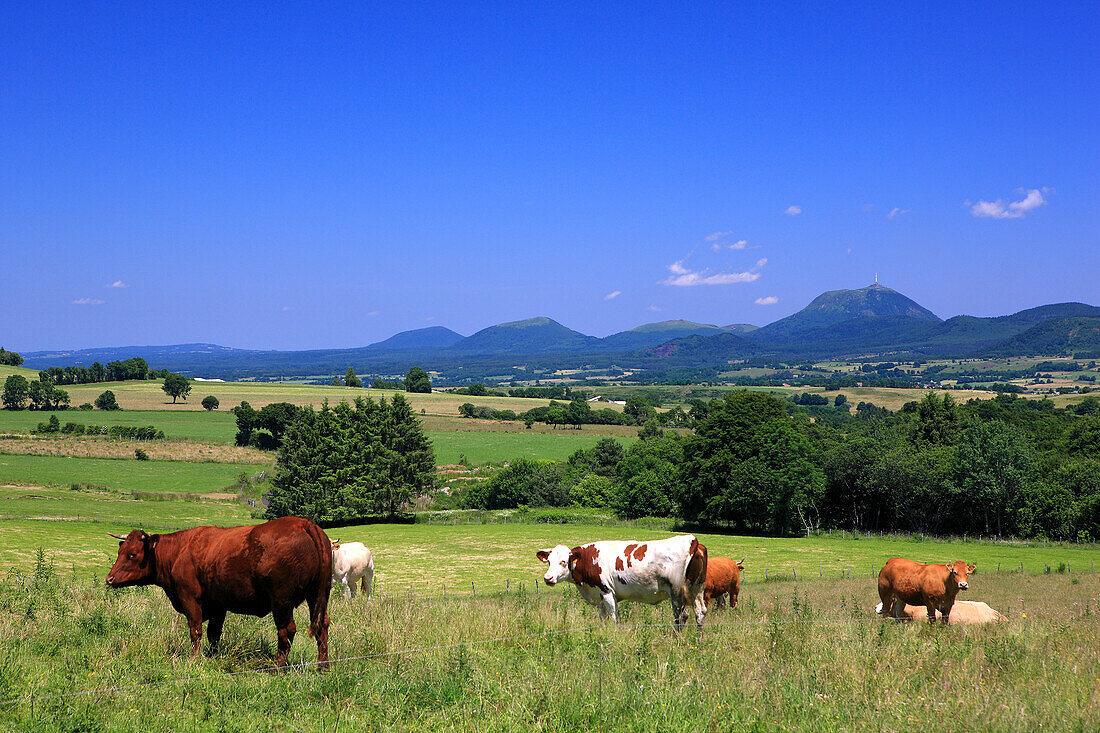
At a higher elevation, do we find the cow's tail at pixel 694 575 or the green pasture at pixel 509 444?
the cow's tail at pixel 694 575

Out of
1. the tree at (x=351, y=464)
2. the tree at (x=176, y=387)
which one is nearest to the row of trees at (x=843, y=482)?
the tree at (x=351, y=464)

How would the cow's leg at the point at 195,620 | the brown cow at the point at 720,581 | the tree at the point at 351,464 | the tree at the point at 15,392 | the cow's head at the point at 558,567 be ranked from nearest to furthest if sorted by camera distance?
the cow's leg at the point at 195,620 → the cow's head at the point at 558,567 → the brown cow at the point at 720,581 → the tree at the point at 351,464 → the tree at the point at 15,392

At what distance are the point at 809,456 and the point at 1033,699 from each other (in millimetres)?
55411

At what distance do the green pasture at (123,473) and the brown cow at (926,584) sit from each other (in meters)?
61.4

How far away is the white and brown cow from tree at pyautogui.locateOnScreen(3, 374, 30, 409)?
119664mm

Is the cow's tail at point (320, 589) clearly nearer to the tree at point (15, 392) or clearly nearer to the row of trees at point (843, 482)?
the row of trees at point (843, 482)

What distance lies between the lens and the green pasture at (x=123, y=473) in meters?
62.0

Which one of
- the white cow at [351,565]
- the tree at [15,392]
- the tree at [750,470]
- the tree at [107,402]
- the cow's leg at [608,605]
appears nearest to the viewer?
the cow's leg at [608,605]

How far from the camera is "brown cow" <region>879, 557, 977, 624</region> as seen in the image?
13.6 m

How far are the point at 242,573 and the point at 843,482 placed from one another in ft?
201

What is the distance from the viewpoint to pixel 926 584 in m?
13.8

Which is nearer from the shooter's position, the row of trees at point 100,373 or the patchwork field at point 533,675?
the patchwork field at point 533,675

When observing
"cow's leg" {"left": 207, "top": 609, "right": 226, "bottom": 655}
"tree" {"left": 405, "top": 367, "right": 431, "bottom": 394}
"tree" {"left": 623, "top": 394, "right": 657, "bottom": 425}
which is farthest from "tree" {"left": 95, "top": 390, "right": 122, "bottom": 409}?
"cow's leg" {"left": 207, "top": 609, "right": 226, "bottom": 655}

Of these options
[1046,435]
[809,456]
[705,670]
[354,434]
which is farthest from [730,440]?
[705,670]
